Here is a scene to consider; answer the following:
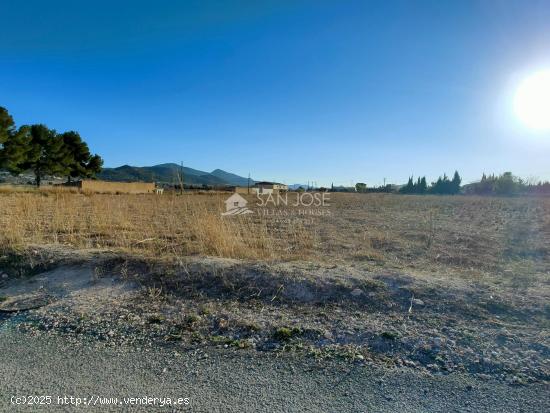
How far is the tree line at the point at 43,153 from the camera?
27453 millimetres

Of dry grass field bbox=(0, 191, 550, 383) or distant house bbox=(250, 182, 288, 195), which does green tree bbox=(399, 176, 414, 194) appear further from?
dry grass field bbox=(0, 191, 550, 383)

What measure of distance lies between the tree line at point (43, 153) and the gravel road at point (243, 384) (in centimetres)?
3365

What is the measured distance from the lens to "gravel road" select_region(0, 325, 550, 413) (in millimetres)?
1839

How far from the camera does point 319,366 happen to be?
224cm

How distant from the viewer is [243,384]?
2.02 meters

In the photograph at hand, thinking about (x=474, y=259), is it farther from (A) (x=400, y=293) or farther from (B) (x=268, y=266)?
(B) (x=268, y=266)

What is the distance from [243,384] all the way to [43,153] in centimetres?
4188

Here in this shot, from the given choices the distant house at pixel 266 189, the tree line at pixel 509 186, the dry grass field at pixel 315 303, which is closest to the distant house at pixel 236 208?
the dry grass field at pixel 315 303

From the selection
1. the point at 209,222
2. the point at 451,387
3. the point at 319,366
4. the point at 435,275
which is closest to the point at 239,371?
the point at 319,366

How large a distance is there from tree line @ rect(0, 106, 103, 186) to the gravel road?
110ft

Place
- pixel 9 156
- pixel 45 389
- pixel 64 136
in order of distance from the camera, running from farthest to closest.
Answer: pixel 64 136 → pixel 9 156 → pixel 45 389

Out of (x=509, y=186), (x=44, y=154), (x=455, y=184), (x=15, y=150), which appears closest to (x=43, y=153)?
(x=44, y=154)

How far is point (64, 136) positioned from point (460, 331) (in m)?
47.7

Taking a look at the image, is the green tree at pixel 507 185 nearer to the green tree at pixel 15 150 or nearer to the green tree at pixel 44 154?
the green tree at pixel 44 154
